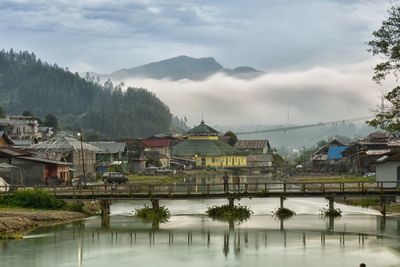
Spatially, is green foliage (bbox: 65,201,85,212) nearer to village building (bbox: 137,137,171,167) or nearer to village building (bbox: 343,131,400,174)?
village building (bbox: 343,131,400,174)

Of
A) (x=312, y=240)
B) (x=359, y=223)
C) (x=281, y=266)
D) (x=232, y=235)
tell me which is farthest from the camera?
(x=359, y=223)

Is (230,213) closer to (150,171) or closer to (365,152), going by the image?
(365,152)

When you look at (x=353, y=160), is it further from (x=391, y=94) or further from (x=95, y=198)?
(x=391, y=94)

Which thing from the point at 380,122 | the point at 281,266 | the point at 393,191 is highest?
the point at 380,122

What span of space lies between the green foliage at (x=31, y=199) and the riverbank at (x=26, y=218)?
4.22ft

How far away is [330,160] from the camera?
154 meters

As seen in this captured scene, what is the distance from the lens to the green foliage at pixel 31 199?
179 feet

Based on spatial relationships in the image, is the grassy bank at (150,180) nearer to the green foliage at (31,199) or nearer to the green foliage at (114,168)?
the green foliage at (114,168)

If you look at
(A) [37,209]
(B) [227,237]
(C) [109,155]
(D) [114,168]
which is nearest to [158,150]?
(C) [109,155]

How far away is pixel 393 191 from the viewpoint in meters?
54.9

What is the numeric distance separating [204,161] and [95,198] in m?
131

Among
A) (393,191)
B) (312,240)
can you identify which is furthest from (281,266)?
(393,191)

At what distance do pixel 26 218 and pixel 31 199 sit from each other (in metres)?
5.04

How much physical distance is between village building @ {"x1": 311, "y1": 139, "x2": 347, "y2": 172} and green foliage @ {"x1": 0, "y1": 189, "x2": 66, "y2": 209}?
305ft
